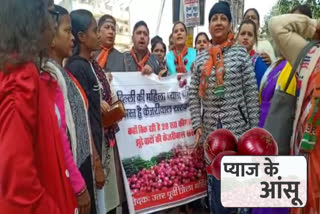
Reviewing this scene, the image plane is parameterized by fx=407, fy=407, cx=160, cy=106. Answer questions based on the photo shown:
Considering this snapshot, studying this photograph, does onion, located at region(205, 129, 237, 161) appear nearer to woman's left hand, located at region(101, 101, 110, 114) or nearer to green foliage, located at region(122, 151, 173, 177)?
woman's left hand, located at region(101, 101, 110, 114)

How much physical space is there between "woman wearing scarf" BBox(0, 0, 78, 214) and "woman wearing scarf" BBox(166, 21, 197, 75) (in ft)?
11.0

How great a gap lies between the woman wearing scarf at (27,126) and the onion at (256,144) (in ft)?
2.49

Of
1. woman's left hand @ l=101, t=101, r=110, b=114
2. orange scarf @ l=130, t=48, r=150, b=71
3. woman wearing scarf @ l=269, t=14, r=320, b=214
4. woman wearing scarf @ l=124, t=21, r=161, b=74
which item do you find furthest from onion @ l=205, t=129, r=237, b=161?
orange scarf @ l=130, t=48, r=150, b=71

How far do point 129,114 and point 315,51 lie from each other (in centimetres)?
212

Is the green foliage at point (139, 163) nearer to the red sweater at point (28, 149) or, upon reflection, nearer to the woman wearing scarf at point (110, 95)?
the woman wearing scarf at point (110, 95)

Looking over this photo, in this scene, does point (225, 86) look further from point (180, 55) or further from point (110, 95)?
point (180, 55)

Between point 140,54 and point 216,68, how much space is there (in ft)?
4.70

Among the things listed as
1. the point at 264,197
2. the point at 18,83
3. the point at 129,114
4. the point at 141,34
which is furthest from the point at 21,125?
the point at 141,34

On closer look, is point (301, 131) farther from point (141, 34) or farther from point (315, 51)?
point (141, 34)

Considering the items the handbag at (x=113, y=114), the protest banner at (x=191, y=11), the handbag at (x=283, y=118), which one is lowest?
the handbag at (x=113, y=114)

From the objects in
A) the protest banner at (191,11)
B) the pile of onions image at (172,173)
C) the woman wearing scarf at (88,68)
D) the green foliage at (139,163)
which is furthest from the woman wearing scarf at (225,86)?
the protest banner at (191,11)

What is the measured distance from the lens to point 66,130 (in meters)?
2.01

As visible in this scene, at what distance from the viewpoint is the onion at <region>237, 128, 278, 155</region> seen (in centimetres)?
131
